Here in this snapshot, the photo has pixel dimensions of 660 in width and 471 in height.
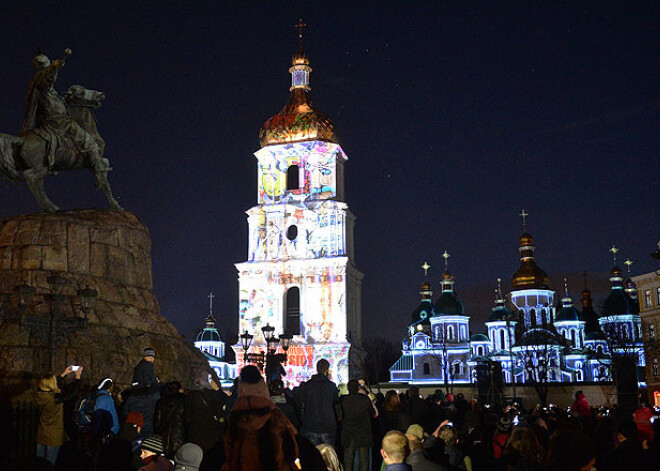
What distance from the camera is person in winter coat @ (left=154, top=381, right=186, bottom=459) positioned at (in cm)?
885

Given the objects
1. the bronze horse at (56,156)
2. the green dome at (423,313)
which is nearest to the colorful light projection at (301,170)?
the green dome at (423,313)

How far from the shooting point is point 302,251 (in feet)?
176

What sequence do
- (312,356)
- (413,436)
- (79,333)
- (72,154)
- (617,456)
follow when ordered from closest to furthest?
(617,456) < (413,436) < (79,333) < (72,154) < (312,356)

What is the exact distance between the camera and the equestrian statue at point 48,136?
16281 millimetres

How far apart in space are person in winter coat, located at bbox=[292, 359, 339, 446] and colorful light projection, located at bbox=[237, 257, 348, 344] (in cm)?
4143

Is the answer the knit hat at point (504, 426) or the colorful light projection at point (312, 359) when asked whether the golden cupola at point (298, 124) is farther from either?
the knit hat at point (504, 426)

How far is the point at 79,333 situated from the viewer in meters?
14.5

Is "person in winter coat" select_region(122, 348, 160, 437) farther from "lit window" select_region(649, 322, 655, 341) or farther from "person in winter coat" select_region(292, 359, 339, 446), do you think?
"lit window" select_region(649, 322, 655, 341)

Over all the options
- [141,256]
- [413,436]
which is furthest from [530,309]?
[413,436]

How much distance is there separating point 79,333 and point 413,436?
9363 mm

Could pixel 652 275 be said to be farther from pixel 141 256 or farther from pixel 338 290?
pixel 141 256

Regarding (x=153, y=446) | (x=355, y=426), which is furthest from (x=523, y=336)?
(x=153, y=446)

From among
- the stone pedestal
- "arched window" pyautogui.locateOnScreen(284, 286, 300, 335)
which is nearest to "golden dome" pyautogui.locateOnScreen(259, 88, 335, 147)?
"arched window" pyautogui.locateOnScreen(284, 286, 300, 335)

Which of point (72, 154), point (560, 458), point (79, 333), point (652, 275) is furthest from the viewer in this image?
point (652, 275)
